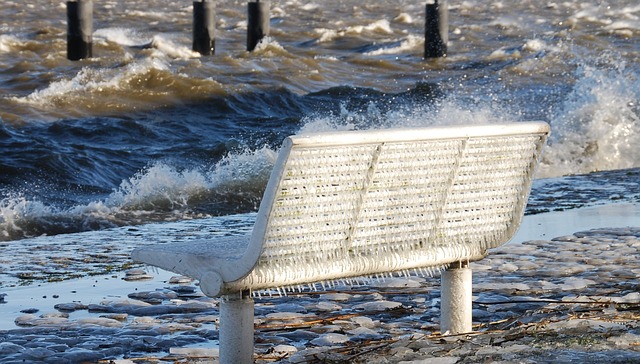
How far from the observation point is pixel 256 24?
27016mm

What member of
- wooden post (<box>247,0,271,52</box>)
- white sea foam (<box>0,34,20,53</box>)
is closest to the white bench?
white sea foam (<box>0,34,20,53</box>)

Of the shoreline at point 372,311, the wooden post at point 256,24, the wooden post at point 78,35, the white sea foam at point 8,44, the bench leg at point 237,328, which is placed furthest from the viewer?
the wooden post at point 256,24

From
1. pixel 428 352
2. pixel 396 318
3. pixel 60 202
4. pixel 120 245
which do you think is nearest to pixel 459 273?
pixel 428 352

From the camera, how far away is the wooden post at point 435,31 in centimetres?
2756

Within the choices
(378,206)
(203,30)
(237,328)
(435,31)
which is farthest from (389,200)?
(435,31)

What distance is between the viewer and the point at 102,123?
1728 centimetres

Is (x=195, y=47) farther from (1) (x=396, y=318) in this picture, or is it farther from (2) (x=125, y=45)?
(1) (x=396, y=318)

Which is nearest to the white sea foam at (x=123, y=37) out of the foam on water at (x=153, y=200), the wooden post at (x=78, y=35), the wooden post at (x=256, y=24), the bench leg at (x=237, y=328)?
the wooden post at (x=256, y=24)

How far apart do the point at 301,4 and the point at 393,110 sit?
24.8 m

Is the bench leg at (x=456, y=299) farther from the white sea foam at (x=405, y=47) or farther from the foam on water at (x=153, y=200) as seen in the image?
the white sea foam at (x=405, y=47)

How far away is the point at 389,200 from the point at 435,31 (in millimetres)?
23233

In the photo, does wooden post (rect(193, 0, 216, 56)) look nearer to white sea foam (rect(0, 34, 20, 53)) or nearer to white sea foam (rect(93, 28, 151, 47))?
white sea foam (rect(93, 28, 151, 47))

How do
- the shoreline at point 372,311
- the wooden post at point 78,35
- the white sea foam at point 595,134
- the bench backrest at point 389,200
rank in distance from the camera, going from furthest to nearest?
the wooden post at point 78,35 → the white sea foam at point 595,134 → the shoreline at point 372,311 → the bench backrest at point 389,200

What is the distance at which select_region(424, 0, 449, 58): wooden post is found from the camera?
27.6 meters
